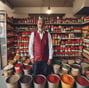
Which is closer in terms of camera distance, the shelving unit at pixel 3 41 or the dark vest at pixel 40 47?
the dark vest at pixel 40 47

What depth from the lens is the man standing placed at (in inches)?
66.3

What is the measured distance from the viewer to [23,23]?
3.27 meters

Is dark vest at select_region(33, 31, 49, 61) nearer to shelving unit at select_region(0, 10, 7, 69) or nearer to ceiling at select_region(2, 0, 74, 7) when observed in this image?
shelving unit at select_region(0, 10, 7, 69)

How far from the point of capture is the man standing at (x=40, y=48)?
1684 millimetres

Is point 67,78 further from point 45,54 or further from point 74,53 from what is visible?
point 74,53

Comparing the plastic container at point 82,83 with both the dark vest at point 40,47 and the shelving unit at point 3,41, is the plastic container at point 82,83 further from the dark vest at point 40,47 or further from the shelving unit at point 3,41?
the shelving unit at point 3,41

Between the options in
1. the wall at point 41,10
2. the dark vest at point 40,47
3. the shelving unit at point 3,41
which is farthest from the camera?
the wall at point 41,10

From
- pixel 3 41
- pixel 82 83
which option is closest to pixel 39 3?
pixel 3 41

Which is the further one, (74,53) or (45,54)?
(74,53)

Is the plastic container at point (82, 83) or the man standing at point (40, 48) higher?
the man standing at point (40, 48)

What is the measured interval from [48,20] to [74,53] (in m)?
1.83

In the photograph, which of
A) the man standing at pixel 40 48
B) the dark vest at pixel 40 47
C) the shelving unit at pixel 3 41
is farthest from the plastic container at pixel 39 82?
the shelving unit at pixel 3 41

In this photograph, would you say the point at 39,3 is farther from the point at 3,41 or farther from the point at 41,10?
the point at 3,41

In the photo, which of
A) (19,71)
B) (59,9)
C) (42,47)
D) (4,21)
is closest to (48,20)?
(59,9)
